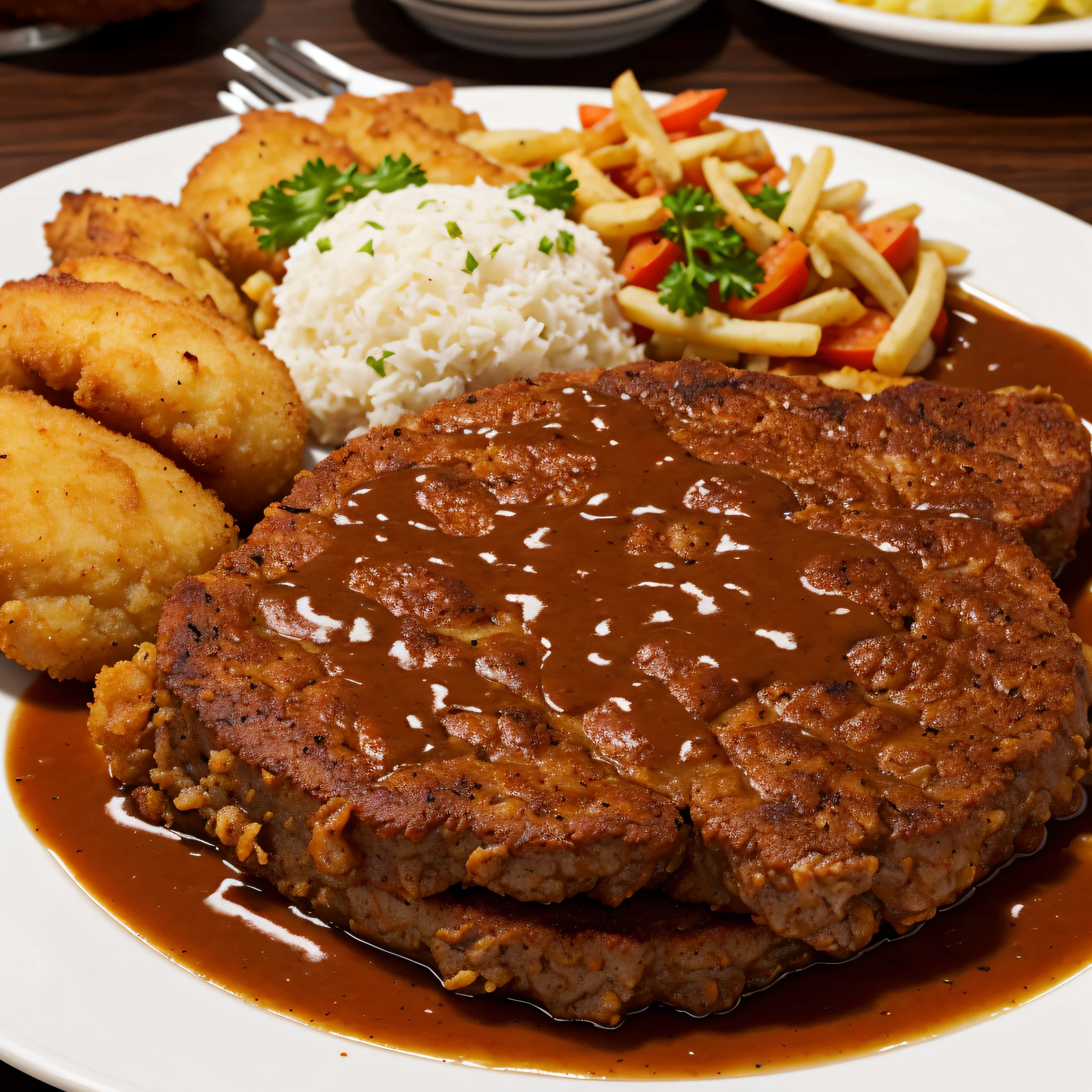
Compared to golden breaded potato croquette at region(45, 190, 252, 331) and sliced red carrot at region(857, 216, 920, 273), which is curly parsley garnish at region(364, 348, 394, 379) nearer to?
golden breaded potato croquette at region(45, 190, 252, 331)

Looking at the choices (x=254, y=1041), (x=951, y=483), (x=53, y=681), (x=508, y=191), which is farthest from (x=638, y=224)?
(x=254, y=1041)

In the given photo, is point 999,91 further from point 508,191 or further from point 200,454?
point 200,454

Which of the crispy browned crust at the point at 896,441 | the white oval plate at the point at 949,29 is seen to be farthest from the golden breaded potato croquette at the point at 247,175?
the white oval plate at the point at 949,29

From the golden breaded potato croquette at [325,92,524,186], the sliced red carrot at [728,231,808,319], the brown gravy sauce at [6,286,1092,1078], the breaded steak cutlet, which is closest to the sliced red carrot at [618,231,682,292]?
the sliced red carrot at [728,231,808,319]

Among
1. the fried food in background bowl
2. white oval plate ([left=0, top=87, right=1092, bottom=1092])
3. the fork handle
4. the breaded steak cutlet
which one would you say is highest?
the fried food in background bowl

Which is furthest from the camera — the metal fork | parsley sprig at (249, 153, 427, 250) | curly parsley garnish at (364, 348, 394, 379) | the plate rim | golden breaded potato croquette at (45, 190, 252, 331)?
the metal fork
